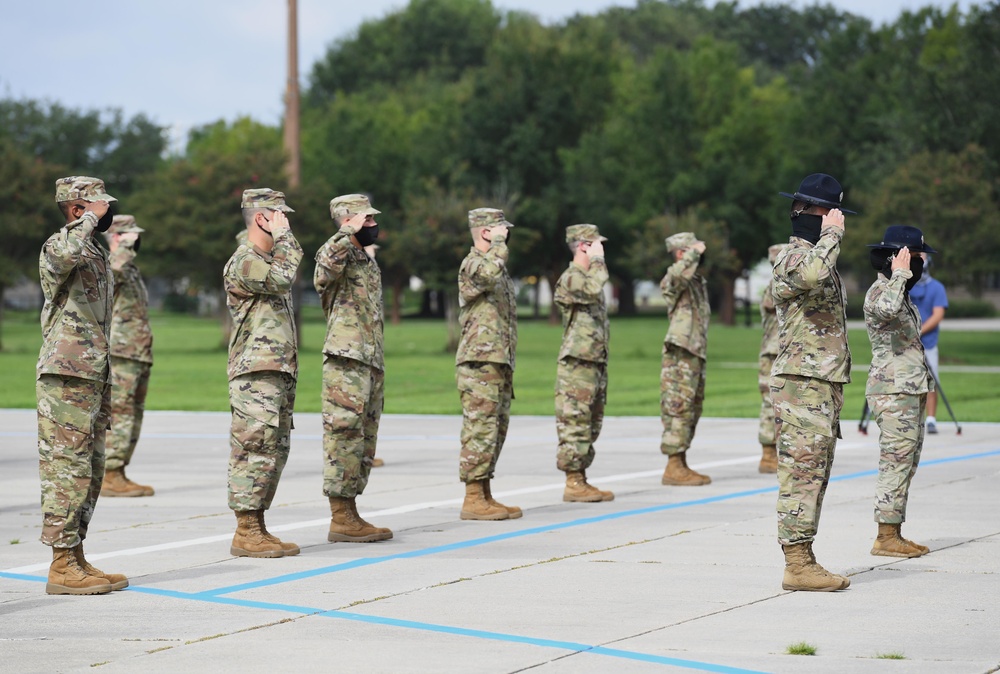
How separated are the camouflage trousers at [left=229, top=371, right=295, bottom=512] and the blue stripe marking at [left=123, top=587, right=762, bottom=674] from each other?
3.75 feet

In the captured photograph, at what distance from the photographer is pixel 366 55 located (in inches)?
3573

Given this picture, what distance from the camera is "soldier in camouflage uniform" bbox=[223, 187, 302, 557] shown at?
9133mm

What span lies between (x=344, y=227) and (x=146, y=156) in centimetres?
7024

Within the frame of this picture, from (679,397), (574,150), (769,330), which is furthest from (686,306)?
(574,150)

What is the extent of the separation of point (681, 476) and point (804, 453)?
196 inches

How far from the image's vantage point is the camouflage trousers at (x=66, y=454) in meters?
8.06

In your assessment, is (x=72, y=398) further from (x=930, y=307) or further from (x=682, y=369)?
(x=930, y=307)

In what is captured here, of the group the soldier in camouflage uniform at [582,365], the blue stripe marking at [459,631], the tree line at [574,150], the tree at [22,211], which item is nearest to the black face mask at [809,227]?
the blue stripe marking at [459,631]

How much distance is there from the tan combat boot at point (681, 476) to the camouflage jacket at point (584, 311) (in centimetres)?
162

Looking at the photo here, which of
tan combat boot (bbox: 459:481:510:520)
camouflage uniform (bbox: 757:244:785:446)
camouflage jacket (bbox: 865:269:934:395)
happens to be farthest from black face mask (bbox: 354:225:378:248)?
camouflage uniform (bbox: 757:244:785:446)

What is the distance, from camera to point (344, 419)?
980cm

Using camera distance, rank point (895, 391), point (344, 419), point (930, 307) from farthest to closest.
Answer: point (930, 307), point (344, 419), point (895, 391)

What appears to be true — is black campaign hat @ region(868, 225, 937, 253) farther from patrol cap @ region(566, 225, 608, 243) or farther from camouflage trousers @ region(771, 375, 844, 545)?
patrol cap @ region(566, 225, 608, 243)

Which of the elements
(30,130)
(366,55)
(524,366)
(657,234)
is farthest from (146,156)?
(524,366)
